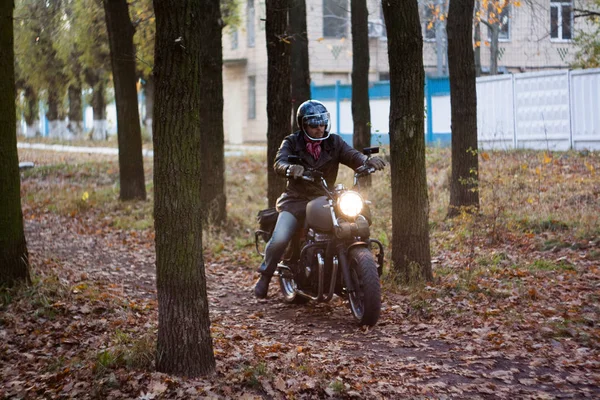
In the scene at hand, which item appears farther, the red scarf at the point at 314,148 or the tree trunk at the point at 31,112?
the tree trunk at the point at 31,112

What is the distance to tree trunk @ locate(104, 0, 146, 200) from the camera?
18.4 m

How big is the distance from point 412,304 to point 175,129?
3889 mm

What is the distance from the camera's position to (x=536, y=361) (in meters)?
6.80

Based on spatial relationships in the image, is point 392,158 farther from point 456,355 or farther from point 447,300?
point 456,355

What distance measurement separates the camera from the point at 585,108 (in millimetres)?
20484

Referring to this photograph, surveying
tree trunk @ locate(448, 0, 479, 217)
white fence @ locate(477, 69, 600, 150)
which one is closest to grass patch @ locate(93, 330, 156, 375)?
tree trunk @ locate(448, 0, 479, 217)

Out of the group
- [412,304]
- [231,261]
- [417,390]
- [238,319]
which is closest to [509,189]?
[231,261]

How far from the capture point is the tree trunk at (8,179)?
8969 millimetres

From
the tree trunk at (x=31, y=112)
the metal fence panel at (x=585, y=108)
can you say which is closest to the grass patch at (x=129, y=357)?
the metal fence panel at (x=585, y=108)

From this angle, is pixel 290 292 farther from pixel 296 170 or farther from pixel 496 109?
pixel 496 109

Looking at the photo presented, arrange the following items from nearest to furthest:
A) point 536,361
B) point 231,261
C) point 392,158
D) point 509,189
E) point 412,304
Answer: point 536,361, point 412,304, point 392,158, point 231,261, point 509,189

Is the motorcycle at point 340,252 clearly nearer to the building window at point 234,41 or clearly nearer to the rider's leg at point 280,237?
the rider's leg at point 280,237

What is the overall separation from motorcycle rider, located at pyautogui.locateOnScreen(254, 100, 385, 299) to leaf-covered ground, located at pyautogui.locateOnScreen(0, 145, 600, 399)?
904 millimetres

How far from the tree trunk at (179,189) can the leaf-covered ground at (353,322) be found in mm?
312
